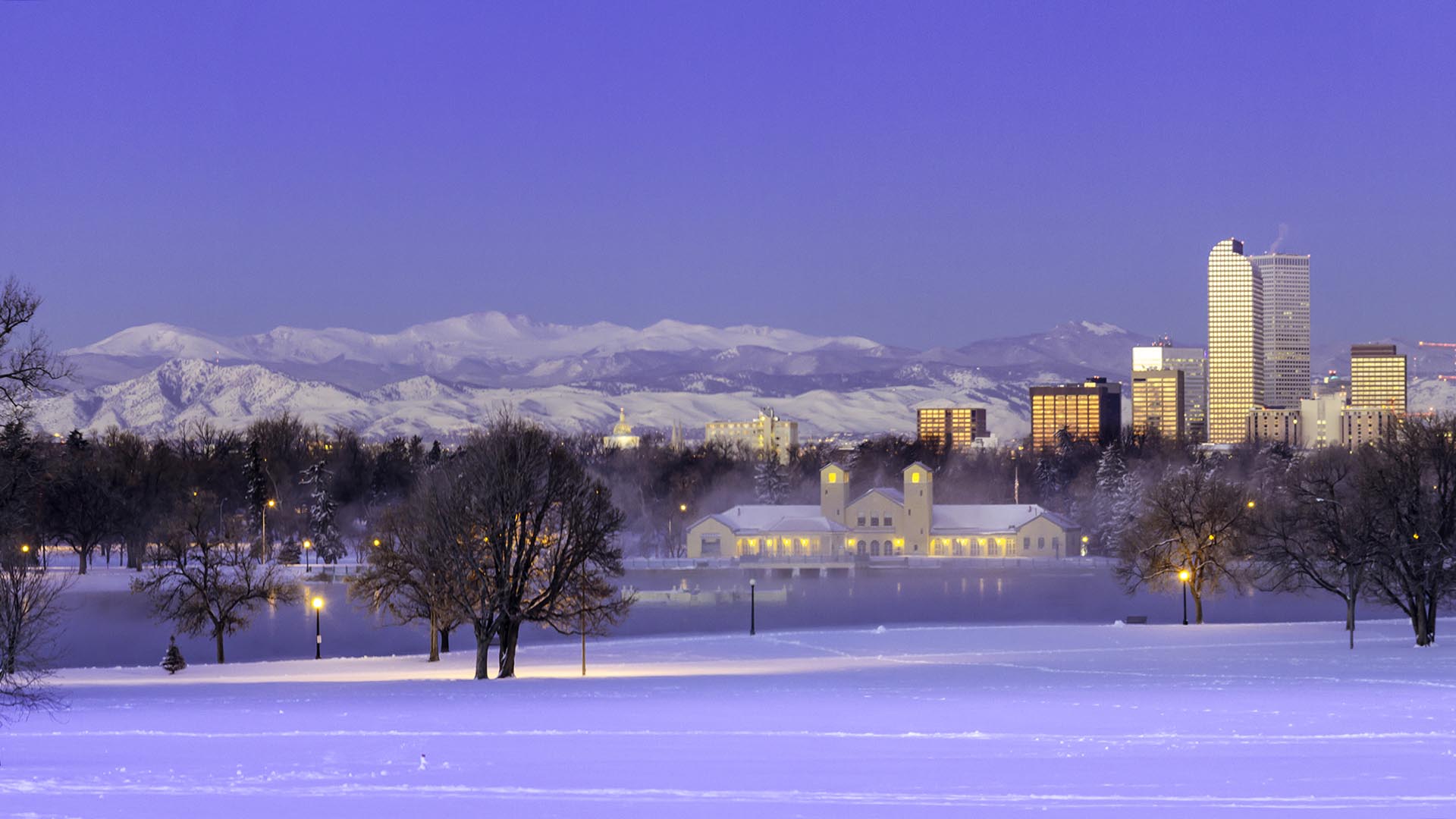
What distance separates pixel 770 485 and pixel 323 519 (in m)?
50.6

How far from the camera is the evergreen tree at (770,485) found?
154 m

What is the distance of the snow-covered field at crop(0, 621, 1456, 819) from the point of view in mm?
20062

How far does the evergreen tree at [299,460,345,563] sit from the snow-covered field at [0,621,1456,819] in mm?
72055

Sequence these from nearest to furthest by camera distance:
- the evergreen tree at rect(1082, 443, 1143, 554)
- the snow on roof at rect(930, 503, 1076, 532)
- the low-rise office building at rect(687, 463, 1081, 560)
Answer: the evergreen tree at rect(1082, 443, 1143, 554) < the low-rise office building at rect(687, 463, 1081, 560) < the snow on roof at rect(930, 503, 1076, 532)

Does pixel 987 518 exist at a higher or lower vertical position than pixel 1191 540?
lower

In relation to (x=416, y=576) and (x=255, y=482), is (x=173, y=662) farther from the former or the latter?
(x=255, y=482)

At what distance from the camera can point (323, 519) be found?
4614 inches

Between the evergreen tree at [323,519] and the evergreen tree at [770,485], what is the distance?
45.0 m

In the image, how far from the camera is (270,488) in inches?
5344

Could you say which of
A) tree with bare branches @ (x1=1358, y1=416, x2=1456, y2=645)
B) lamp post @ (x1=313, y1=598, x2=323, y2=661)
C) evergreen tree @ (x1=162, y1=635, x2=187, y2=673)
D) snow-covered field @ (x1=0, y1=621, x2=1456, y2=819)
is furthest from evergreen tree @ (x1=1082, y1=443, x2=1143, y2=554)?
evergreen tree @ (x1=162, y1=635, x2=187, y2=673)

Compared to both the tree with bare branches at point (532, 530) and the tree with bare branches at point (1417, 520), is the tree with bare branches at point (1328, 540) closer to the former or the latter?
the tree with bare branches at point (1417, 520)

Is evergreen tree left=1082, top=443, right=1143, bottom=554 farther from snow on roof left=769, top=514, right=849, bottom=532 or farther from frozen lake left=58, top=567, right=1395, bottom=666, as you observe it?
snow on roof left=769, top=514, right=849, bottom=532

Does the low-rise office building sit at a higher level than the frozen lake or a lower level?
higher

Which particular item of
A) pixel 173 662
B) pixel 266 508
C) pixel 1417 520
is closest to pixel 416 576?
pixel 173 662
